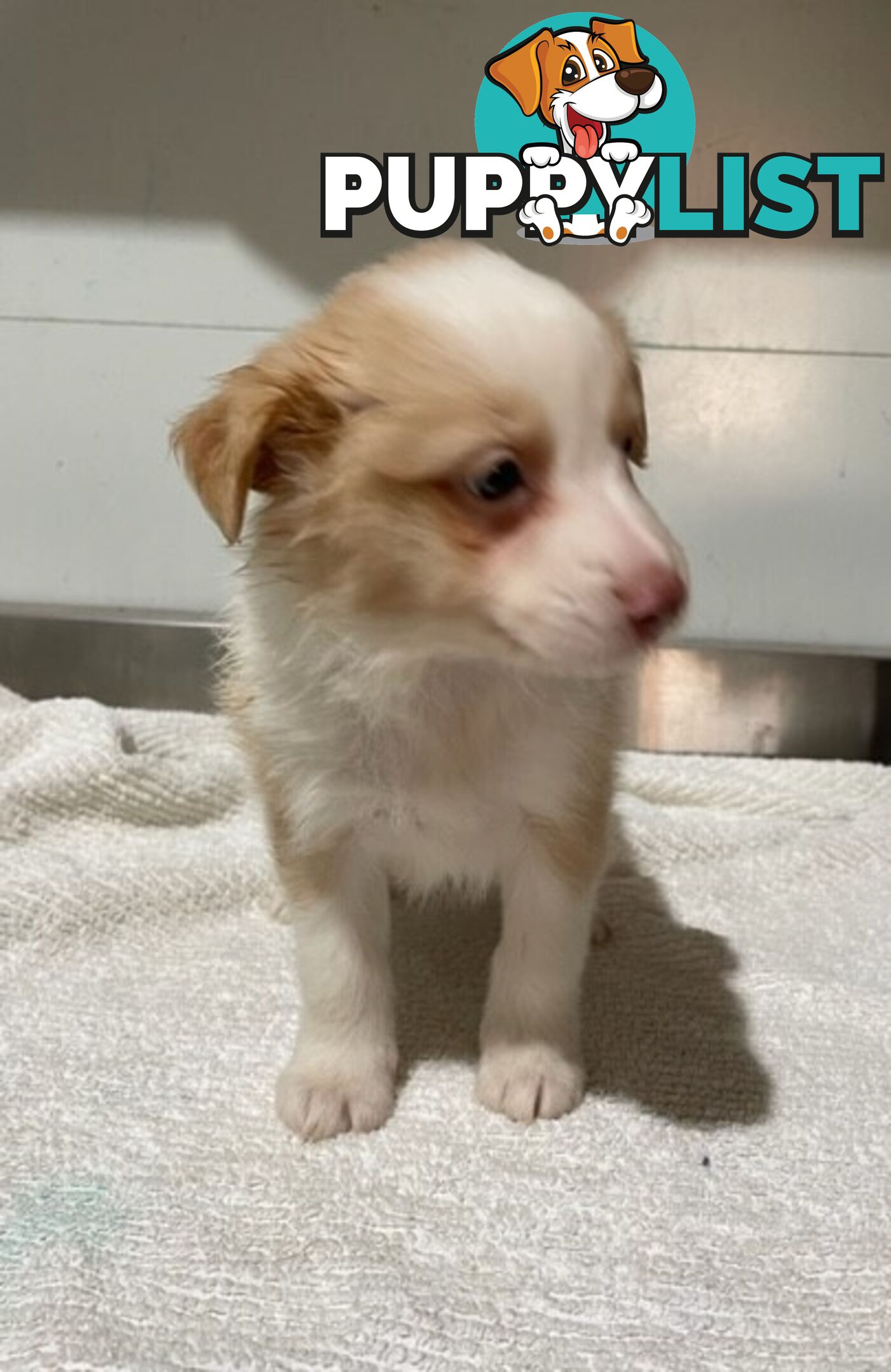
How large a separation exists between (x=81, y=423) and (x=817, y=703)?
134cm

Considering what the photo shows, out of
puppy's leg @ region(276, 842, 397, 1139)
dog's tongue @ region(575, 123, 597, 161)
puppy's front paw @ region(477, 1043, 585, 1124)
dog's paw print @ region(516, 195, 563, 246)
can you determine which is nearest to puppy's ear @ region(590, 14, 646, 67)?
dog's tongue @ region(575, 123, 597, 161)

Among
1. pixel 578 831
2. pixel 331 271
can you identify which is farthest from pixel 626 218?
pixel 578 831

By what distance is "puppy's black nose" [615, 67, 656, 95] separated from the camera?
201 centimetres

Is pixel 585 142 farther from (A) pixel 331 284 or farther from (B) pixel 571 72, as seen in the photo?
(A) pixel 331 284

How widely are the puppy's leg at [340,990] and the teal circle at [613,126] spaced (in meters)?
1.35

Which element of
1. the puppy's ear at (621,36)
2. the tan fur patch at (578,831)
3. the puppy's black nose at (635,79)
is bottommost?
the tan fur patch at (578,831)

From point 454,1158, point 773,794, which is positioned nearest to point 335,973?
point 454,1158

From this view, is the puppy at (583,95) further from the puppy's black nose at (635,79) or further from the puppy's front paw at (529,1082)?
the puppy's front paw at (529,1082)

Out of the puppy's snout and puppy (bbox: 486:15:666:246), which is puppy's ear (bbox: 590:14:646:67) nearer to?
puppy (bbox: 486:15:666:246)

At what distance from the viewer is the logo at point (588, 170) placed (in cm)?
201

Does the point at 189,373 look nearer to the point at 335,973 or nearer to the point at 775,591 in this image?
the point at 775,591

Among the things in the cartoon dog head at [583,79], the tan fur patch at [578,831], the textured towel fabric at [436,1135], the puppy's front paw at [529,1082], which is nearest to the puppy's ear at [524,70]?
the cartoon dog head at [583,79]

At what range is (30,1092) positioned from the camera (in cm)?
115

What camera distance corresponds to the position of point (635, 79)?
2.01 meters
